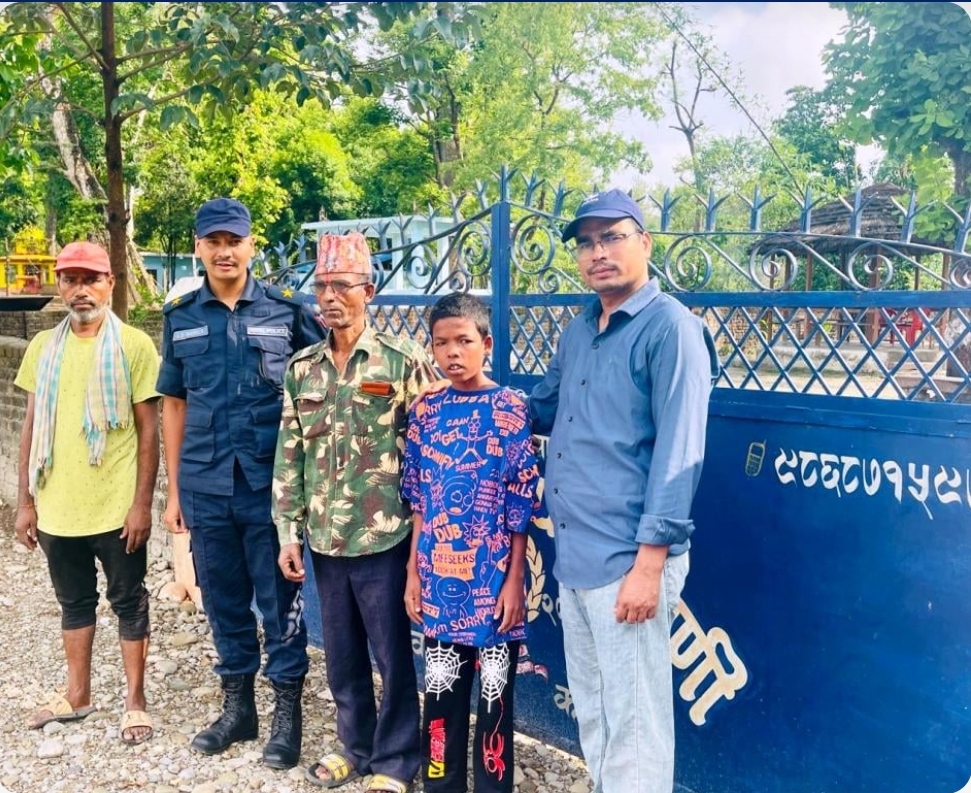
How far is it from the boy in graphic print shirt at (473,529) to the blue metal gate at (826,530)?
601 mm

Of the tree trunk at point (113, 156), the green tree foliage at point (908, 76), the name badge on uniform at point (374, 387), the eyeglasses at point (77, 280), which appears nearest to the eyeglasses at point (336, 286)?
the name badge on uniform at point (374, 387)

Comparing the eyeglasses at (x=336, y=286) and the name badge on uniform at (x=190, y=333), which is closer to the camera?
the eyeglasses at (x=336, y=286)

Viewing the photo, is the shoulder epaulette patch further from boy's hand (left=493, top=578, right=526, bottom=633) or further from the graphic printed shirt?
boy's hand (left=493, top=578, right=526, bottom=633)

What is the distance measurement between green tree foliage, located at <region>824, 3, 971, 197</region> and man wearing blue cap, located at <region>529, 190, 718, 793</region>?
6.12 meters

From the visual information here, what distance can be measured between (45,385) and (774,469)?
2682 millimetres

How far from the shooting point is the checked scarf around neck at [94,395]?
314cm

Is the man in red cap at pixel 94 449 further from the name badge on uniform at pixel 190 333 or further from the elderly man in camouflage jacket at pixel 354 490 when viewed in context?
the elderly man in camouflage jacket at pixel 354 490

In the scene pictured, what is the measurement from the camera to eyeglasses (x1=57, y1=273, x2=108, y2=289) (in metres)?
3.09

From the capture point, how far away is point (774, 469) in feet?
8.18

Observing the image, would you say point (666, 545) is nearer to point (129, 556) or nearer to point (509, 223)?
point (509, 223)

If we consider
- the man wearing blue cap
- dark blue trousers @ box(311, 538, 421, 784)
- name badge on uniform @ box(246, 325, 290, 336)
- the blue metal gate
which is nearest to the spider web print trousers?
dark blue trousers @ box(311, 538, 421, 784)

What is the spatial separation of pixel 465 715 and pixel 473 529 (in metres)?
0.64

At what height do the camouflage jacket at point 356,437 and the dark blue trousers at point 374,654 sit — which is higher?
the camouflage jacket at point 356,437

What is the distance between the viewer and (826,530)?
240 cm
